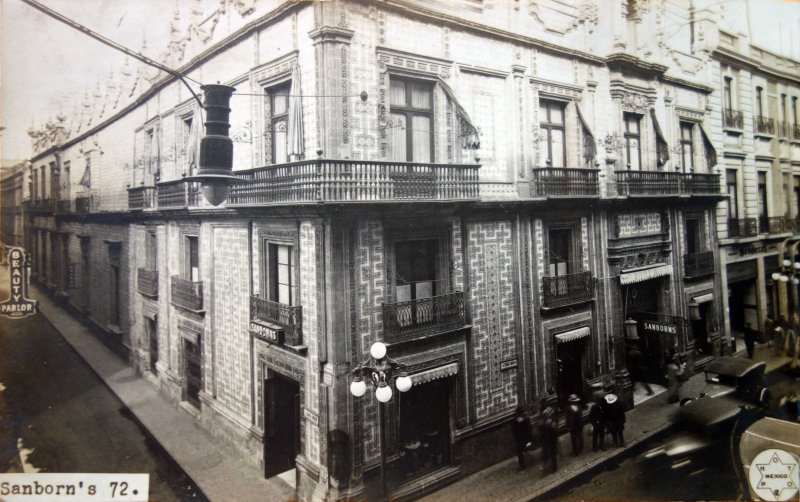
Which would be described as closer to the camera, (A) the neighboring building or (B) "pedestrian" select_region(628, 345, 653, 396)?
(A) the neighboring building

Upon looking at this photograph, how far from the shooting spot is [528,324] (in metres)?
7.48

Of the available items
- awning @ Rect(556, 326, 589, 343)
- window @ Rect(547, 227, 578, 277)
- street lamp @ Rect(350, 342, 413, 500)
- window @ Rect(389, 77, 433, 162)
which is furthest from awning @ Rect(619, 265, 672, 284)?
street lamp @ Rect(350, 342, 413, 500)

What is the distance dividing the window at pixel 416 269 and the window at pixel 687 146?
5606mm

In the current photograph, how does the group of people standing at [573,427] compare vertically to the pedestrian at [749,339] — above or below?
below

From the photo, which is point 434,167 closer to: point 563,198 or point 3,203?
point 563,198

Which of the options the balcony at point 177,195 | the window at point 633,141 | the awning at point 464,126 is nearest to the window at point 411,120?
the awning at point 464,126

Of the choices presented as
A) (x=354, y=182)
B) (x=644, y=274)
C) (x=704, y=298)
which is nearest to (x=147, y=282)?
(x=354, y=182)

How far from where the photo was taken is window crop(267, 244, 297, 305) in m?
6.45

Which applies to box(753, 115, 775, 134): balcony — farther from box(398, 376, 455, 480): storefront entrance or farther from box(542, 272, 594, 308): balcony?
box(398, 376, 455, 480): storefront entrance

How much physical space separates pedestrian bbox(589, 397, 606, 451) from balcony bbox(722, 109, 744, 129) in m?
5.61

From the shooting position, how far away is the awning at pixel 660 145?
27.4 feet

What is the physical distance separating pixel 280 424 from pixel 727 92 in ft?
31.6

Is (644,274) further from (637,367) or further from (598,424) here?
(598,424)

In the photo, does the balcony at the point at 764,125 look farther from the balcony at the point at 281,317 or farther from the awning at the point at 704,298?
the balcony at the point at 281,317
